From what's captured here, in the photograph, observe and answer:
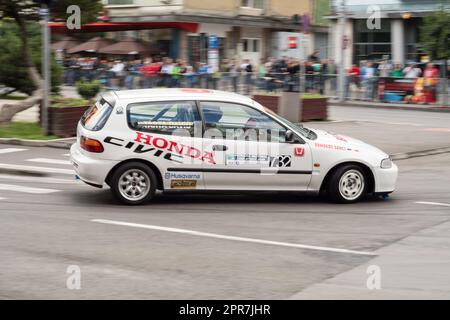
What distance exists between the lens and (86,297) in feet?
22.1

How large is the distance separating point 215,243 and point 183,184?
91.9 inches

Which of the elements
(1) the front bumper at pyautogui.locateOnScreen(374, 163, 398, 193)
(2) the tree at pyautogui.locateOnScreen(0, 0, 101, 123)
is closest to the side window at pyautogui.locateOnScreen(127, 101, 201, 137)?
(1) the front bumper at pyautogui.locateOnScreen(374, 163, 398, 193)

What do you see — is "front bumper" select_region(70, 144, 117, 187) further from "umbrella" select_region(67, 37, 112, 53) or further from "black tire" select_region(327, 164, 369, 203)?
"umbrella" select_region(67, 37, 112, 53)

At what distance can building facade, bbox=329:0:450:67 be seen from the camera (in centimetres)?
4125

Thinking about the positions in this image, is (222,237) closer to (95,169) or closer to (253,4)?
(95,169)

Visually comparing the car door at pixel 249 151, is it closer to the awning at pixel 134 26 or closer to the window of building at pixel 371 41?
the window of building at pixel 371 41

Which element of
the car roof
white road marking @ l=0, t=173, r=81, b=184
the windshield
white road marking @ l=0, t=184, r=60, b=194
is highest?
A: the car roof

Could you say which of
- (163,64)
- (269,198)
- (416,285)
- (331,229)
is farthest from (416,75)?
(416,285)

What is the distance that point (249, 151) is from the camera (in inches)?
438

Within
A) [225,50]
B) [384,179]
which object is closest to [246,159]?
[384,179]

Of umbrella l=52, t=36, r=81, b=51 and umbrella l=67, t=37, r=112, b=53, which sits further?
umbrella l=52, t=36, r=81, b=51

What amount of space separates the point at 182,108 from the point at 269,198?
1.93 meters

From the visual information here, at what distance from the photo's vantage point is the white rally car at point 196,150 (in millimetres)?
Result: 11008

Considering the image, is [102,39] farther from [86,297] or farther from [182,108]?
[86,297]
